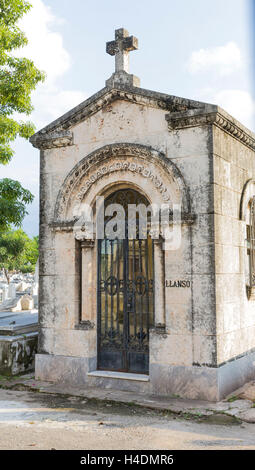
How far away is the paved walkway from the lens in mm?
6043

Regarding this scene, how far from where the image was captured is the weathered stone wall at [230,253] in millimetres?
6871

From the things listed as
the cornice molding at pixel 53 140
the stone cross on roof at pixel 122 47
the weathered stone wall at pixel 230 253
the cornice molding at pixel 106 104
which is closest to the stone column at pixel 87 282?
the cornice molding at pixel 53 140

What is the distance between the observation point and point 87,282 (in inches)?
306

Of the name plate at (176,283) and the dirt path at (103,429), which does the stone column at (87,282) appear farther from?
the dirt path at (103,429)

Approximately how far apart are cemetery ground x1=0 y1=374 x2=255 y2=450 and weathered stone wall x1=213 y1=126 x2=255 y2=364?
876 millimetres

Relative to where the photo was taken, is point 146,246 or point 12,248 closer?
point 146,246

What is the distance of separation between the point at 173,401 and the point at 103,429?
1511mm

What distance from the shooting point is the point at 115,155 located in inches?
300

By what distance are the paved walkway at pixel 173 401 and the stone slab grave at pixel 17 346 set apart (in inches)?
18.5

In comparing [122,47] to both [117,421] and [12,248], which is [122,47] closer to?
[117,421]

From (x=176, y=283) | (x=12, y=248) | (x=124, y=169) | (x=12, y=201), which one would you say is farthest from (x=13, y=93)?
(x=12, y=248)

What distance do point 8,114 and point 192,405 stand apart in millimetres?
7762

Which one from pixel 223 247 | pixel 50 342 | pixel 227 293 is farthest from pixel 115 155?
pixel 50 342

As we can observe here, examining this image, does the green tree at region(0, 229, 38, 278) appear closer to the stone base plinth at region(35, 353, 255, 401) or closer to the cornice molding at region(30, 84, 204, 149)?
the cornice molding at region(30, 84, 204, 149)
